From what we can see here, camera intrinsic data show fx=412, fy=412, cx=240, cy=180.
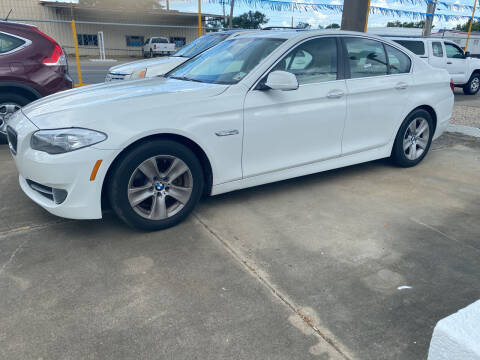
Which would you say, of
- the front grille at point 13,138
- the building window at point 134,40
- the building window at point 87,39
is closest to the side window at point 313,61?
the front grille at point 13,138

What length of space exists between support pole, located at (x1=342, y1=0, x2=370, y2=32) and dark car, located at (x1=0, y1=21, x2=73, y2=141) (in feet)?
17.5

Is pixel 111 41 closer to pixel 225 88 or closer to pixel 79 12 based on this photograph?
pixel 79 12

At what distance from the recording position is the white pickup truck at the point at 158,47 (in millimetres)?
26844

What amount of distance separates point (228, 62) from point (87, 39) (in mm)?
28287

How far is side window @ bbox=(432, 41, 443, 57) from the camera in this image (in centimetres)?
1252

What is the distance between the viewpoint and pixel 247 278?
2.84 m

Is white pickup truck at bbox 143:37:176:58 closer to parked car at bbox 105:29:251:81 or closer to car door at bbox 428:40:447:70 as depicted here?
car door at bbox 428:40:447:70

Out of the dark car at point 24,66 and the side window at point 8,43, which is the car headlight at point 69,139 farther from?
the side window at point 8,43

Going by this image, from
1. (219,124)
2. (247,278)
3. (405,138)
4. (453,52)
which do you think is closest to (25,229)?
(219,124)

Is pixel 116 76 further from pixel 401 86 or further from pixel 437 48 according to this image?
pixel 437 48

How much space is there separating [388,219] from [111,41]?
33.4m

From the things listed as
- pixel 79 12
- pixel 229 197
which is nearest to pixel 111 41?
Result: pixel 79 12

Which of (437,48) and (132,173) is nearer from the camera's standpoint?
(132,173)

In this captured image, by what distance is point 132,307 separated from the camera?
8.34 feet
